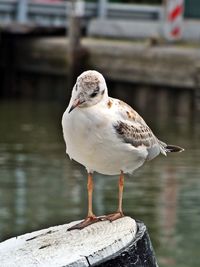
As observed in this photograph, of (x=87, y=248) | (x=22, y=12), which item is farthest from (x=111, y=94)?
(x=87, y=248)

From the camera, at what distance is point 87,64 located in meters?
23.7

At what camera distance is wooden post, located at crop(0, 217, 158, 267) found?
449cm

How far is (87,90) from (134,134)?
21.5 inches

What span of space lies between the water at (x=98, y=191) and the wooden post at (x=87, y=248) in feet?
14.1

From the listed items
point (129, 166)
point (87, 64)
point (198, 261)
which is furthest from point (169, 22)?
point (129, 166)

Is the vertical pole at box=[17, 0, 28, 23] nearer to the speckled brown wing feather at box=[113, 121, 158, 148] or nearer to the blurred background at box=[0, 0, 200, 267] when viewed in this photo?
the blurred background at box=[0, 0, 200, 267]

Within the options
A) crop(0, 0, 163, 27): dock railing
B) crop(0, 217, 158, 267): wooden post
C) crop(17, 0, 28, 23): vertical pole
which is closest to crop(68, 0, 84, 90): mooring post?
crop(17, 0, 28, 23): vertical pole

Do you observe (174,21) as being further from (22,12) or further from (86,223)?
(86,223)

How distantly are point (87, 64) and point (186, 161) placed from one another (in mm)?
8871

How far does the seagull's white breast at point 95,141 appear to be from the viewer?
502 centimetres

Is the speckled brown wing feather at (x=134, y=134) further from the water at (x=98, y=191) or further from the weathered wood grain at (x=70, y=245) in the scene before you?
the water at (x=98, y=191)

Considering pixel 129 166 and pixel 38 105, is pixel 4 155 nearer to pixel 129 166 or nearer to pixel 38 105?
pixel 38 105

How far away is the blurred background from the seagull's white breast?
4.14m

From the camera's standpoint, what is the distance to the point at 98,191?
41.3ft
